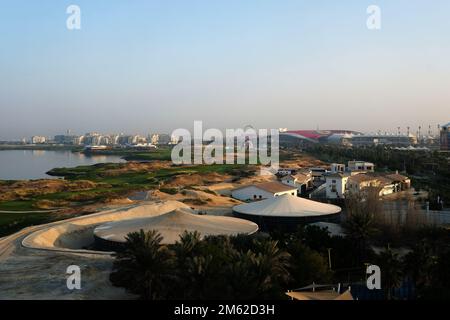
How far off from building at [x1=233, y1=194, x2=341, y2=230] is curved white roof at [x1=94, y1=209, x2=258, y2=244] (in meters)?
2.62

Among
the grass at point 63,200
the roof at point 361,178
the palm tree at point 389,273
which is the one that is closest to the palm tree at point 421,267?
the palm tree at point 389,273

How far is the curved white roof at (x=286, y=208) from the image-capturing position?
27.9m

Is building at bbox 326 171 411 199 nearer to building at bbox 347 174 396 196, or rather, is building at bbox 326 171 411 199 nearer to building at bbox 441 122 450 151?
building at bbox 347 174 396 196

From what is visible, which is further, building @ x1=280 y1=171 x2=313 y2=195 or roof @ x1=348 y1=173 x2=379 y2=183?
building @ x1=280 y1=171 x2=313 y2=195

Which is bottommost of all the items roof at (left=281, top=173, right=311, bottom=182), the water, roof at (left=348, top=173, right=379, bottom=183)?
the water

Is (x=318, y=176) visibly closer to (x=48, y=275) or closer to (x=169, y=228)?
(x=169, y=228)

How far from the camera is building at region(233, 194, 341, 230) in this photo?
89.6ft

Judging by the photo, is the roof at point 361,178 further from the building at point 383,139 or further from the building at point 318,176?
the building at point 383,139

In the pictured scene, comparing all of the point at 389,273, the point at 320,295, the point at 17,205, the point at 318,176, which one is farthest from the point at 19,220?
the point at 318,176

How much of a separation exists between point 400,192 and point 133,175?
111 feet

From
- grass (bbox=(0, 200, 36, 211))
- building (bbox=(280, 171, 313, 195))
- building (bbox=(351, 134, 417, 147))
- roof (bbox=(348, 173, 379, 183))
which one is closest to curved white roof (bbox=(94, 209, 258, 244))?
grass (bbox=(0, 200, 36, 211))

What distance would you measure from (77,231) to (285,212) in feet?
38.8

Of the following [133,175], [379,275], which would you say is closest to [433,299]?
[379,275]
